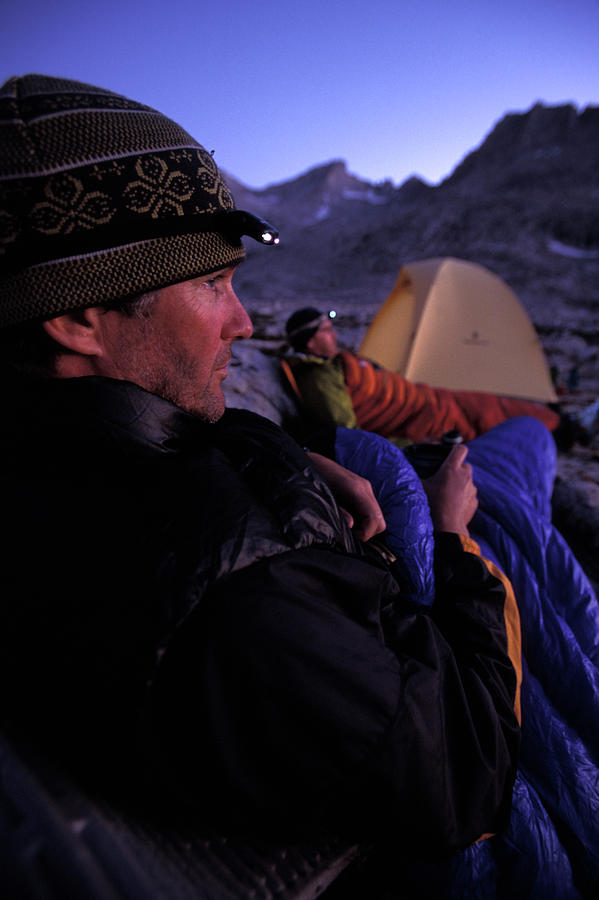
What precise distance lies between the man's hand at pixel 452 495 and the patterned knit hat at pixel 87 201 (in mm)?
1103

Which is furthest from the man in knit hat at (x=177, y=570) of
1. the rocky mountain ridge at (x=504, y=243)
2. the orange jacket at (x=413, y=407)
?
the rocky mountain ridge at (x=504, y=243)

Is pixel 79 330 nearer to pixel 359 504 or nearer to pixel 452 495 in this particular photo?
pixel 359 504

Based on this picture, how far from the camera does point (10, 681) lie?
2.13ft

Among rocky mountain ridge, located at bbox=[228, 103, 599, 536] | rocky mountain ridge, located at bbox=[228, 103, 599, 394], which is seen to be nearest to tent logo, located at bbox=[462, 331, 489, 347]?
rocky mountain ridge, located at bbox=[228, 103, 599, 536]

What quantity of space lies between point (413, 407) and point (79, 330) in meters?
3.16

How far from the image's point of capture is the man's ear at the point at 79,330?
2.95 feet

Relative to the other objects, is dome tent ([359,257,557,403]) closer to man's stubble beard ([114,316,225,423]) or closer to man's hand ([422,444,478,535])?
man's hand ([422,444,478,535])

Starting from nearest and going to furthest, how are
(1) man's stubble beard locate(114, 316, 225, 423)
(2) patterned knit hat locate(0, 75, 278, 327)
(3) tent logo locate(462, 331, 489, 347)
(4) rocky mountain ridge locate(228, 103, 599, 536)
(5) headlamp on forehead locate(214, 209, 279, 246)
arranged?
(2) patterned knit hat locate(0, 75, 278, 327) < (1) man's stubble beard locate(114, 316, 225, 423) < (5) headlamp on forehead locate(214, 209, 279, 246) < (3) tent logo locate(462, 331, 489, 347) < (4) rocky mountain ridge locate(228, 103, 599, 536)

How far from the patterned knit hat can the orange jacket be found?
2.63 meters

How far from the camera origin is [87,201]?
34.1 inches

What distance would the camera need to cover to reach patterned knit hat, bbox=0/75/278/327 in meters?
0.82

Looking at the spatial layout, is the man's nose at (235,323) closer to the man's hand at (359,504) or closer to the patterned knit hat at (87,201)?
the patterned knit hat at (87,201)

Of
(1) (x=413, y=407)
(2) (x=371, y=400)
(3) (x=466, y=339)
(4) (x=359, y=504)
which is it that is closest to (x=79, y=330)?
(4) (x=359, y=504)

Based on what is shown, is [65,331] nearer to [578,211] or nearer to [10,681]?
[10,681]
